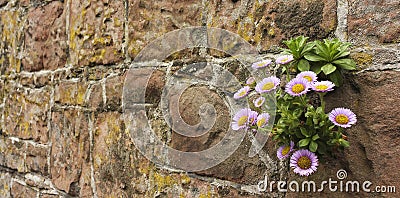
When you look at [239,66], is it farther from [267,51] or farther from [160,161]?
[160,161]

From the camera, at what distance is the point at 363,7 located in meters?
1.02

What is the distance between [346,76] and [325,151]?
6.8 inches

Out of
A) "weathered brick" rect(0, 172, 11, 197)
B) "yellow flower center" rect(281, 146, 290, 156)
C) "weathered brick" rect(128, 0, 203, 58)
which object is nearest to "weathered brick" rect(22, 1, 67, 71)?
"weathered brick" rect(128, 0, 203, 58)

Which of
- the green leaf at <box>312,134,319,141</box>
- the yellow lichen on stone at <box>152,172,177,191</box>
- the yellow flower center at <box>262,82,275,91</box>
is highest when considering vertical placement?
the yellow flower center at <box>262,82,275,91</box>

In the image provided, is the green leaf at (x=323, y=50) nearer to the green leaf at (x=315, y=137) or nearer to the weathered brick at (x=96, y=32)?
the green leaf at (x=315, y=137)

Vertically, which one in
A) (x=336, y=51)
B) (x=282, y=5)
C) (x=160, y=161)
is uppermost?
(x=282, y=5)

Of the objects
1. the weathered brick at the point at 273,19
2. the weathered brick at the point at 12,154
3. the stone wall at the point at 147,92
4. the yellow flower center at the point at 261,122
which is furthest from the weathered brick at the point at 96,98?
the yellow flower center at the point at 261,122

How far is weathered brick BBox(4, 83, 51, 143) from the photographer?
6.91ft

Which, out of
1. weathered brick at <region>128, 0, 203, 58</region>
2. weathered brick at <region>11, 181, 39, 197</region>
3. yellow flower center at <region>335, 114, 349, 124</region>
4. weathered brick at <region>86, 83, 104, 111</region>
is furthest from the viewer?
weathered brick at <region>11, 181, 39, 197</region>

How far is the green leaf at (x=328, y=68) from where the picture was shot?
992 mm

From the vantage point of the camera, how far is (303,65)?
3.39 feet

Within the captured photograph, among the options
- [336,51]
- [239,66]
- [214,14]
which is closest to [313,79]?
[336,51]

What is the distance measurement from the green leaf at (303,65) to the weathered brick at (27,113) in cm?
135

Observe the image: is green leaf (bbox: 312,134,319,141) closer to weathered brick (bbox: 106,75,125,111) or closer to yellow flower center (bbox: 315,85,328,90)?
yellow flower center (bbox: 315,85,328,90)
